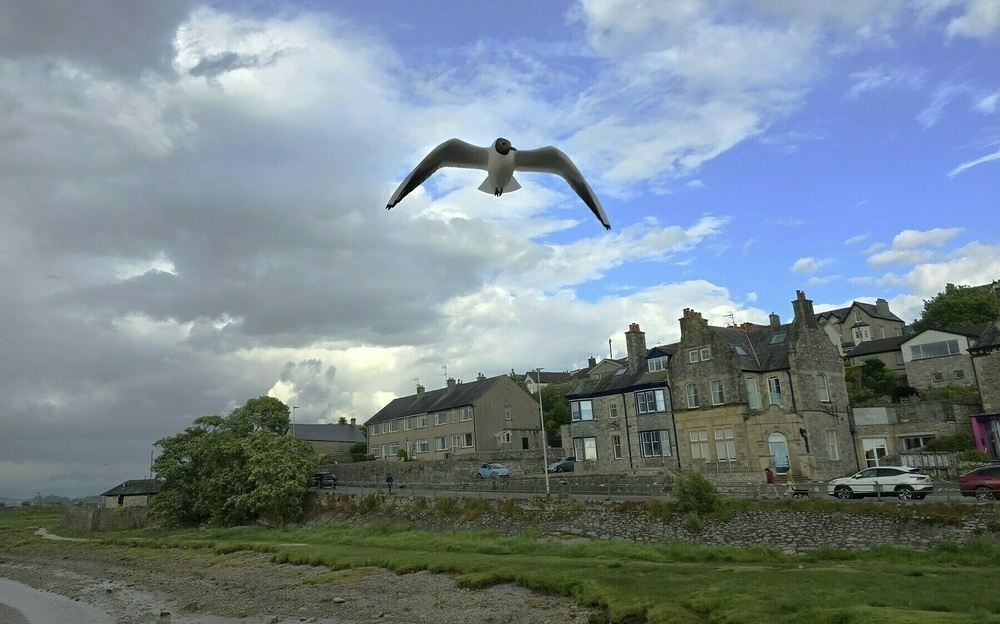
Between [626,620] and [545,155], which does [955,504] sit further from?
[545,155]

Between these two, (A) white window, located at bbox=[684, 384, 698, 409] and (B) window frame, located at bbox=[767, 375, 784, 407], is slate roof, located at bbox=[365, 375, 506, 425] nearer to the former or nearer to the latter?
(A) white window, located at bbox=[684, 384, 698, 409]

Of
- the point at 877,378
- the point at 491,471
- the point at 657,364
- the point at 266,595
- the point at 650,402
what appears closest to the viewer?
the point at 266,595

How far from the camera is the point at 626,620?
20.0 meters

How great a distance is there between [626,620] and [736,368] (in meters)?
32.9

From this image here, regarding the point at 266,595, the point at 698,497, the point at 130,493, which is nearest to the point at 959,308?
the point at 698,497

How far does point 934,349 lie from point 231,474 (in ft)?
214

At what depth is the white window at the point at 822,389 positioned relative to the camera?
50638mm

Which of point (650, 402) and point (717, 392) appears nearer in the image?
point (717, 392)

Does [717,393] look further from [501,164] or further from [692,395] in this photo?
[501,164]

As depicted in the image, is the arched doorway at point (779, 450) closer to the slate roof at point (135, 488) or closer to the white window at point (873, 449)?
the white window at point (873, 449)

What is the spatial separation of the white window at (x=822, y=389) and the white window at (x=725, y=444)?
24.1 feet

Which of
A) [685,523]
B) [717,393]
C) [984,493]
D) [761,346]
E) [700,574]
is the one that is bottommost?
[700,574]

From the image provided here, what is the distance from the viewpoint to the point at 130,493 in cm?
8469

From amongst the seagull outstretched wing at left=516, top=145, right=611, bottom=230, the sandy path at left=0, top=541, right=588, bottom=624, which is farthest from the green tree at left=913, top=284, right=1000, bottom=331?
the seagull outstretched wing at left=516, top=145, right=611, bottom=230
